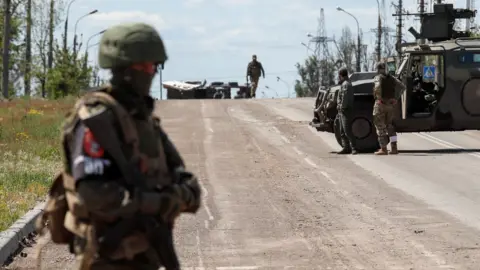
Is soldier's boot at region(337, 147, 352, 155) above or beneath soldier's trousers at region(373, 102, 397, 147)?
beneath

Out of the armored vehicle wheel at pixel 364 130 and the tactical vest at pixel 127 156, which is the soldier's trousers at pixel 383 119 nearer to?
the armored vehicle wheel at pixel 364 130

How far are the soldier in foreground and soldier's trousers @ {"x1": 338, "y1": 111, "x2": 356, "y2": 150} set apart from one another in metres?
16.8

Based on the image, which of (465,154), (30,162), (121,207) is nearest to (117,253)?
(121,207)

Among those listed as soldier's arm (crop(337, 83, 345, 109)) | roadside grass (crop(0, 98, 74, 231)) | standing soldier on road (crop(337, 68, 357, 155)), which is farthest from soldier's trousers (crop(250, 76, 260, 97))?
soldier's arm (crop(337, 83, 345, 109))

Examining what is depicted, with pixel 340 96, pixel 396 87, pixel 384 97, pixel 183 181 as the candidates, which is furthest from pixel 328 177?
pixel 183 181

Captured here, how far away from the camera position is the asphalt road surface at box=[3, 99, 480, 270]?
1025 centimetres

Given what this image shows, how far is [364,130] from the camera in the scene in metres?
22.0

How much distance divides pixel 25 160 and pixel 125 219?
582 inches

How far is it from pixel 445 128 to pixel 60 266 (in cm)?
1379

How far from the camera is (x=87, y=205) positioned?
453 cm

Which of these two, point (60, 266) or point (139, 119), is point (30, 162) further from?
point (139, 119)

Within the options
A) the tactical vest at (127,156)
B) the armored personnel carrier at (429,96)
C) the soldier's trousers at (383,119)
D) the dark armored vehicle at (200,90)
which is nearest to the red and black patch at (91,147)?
the tactical vest at (127,156)

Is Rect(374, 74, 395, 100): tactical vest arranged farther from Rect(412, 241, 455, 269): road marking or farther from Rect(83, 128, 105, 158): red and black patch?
Rect(83, 128, 105, 158): red and black patch

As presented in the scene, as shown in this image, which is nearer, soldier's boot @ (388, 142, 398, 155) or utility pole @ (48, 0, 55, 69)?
soldier's boot @ (388, 142, 398, 155)
